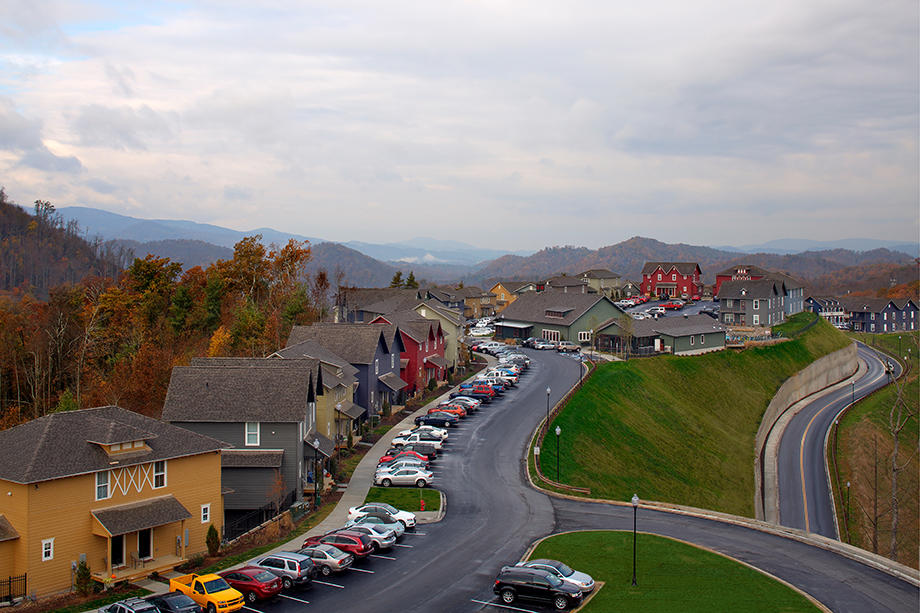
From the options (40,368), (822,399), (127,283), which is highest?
(127,283)

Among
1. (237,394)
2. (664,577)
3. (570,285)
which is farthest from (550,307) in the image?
(664,577)

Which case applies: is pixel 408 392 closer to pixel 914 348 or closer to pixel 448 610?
pixel 448 610

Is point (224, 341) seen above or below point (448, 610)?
above

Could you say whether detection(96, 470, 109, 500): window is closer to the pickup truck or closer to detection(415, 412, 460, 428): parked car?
the pickup truck

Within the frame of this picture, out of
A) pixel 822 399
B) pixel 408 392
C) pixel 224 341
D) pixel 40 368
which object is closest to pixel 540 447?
pixel 408 392

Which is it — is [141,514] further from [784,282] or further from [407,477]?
[784,282]

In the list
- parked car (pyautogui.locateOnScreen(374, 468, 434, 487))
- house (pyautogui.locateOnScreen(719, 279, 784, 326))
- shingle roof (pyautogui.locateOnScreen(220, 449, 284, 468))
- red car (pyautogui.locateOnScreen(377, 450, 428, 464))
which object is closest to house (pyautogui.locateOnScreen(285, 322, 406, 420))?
red car (pyautogui.locateOnScreen(377, 450, 428, 464))
